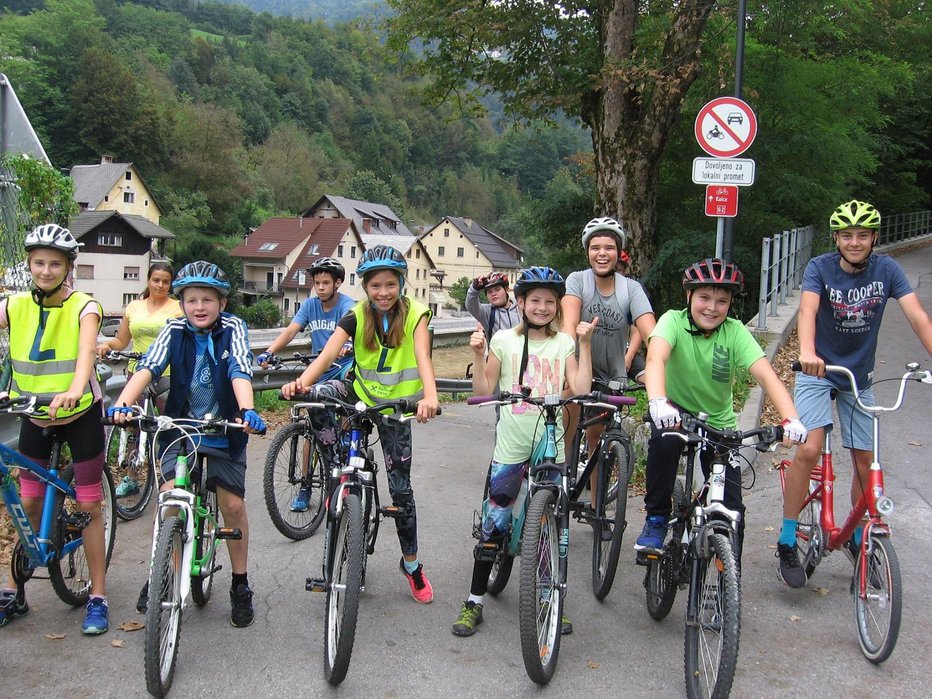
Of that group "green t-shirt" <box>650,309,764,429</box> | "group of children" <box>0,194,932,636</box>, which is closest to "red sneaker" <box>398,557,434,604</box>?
"group of children" <box>0,194,932,636</box>

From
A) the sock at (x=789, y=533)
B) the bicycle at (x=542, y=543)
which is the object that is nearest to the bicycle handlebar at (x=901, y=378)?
the sock at (x=789, y=533)

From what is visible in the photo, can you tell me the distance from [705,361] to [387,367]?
1703 mm

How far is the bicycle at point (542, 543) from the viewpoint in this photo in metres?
3.84

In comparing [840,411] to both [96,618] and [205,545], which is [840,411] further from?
[96,618]

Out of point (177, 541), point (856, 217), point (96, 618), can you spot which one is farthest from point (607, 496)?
point (96, 618)

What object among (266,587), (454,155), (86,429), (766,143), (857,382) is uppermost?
(454,155)

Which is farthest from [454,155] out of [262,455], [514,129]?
[262,455]

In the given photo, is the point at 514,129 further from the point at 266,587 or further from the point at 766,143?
the point at 266,587

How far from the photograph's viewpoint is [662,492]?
450 centimetres

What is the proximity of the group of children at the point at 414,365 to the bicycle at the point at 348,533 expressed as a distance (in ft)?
0.63

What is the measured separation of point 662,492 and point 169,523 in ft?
7.89

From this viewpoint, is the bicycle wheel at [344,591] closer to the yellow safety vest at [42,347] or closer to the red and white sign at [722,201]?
the yellow safety vest at [42,347]

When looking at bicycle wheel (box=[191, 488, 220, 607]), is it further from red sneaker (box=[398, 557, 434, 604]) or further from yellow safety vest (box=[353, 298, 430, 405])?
red sneaker (box=[398, 557, 434, 604])

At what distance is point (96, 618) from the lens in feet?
14.7
